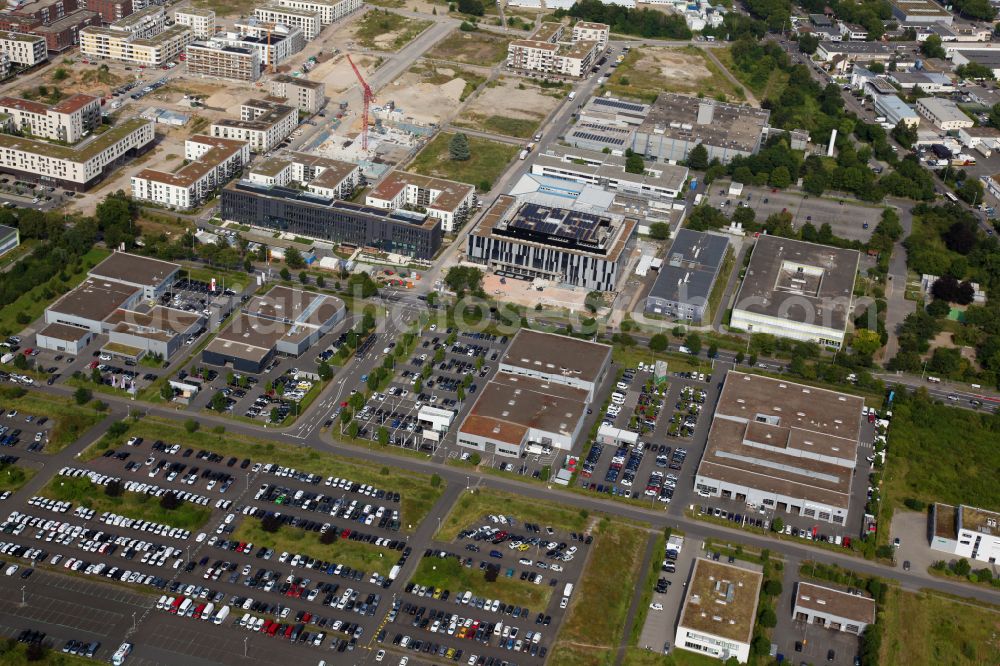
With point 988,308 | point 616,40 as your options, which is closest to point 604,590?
point 988,308

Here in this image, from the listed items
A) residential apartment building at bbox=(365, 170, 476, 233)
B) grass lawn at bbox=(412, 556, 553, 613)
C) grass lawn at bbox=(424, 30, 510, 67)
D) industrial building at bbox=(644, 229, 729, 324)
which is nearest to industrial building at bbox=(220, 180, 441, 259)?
residential apartment building at bbox=(365, 170, 476, 233)

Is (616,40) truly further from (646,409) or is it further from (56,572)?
(56,572)

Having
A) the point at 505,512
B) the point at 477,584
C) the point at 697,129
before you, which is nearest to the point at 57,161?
the point at 505,512

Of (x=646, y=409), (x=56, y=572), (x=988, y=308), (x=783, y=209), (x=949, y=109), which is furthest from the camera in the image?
(x=949, y=109)

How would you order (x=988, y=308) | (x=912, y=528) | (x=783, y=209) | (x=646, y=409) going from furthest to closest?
(x=783, y=209) < (x=988, y=308) < (x=646, y=409) < (x=912, y=528)

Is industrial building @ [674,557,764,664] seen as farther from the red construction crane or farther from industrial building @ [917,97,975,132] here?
industrial building @ [917,97,975,132]

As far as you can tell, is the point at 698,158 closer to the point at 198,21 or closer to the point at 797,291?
the point at 797,291
